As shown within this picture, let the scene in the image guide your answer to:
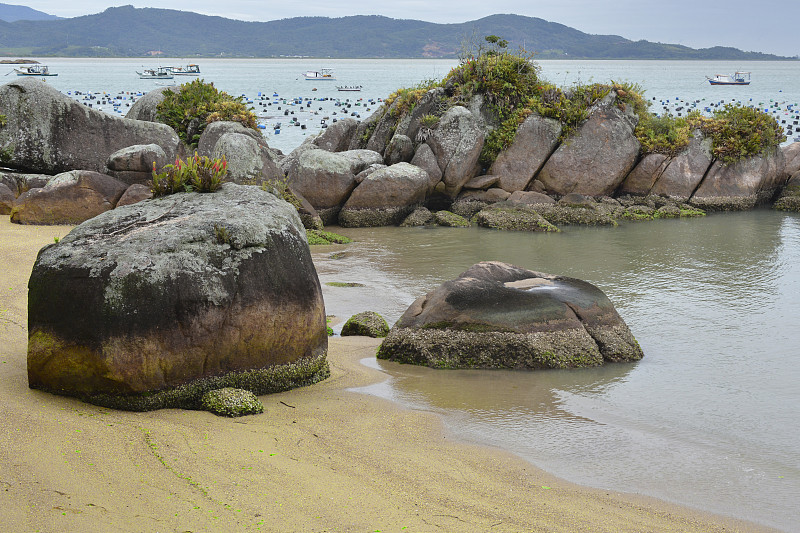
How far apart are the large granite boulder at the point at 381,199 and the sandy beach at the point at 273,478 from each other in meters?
13.9

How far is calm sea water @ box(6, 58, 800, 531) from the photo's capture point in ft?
22.4

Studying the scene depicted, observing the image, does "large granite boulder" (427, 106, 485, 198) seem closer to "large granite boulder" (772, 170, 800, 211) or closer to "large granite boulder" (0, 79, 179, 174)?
"large granite boulder" (0, 79, 179, 174)

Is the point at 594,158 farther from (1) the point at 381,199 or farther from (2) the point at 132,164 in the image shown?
(2) the point at 132,164

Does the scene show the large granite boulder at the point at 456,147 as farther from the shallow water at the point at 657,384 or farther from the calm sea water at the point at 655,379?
the shallow water at the point at 657,384

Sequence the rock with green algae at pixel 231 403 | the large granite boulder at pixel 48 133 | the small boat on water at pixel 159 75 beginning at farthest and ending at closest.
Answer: the small boat on water at pixel 159 75 → the large granite boulder at pixel 48 133 → the rock with green algae at pixel 231 403

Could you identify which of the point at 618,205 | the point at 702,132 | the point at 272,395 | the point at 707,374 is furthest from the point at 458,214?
the point at 272,395

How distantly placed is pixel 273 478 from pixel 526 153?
62.0ft

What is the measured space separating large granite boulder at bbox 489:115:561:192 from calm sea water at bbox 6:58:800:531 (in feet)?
14.3

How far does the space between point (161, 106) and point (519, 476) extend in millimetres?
18936

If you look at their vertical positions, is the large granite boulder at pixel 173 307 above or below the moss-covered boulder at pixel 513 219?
above

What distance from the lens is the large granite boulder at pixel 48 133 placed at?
60.2 ft

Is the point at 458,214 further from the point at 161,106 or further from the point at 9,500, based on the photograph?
the point at 9,500

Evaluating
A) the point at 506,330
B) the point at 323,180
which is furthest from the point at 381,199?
the point at 506,330

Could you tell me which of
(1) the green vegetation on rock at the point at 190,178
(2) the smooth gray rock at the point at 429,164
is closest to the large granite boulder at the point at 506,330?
(1) the green vegetation on rock at the point at 190,178
